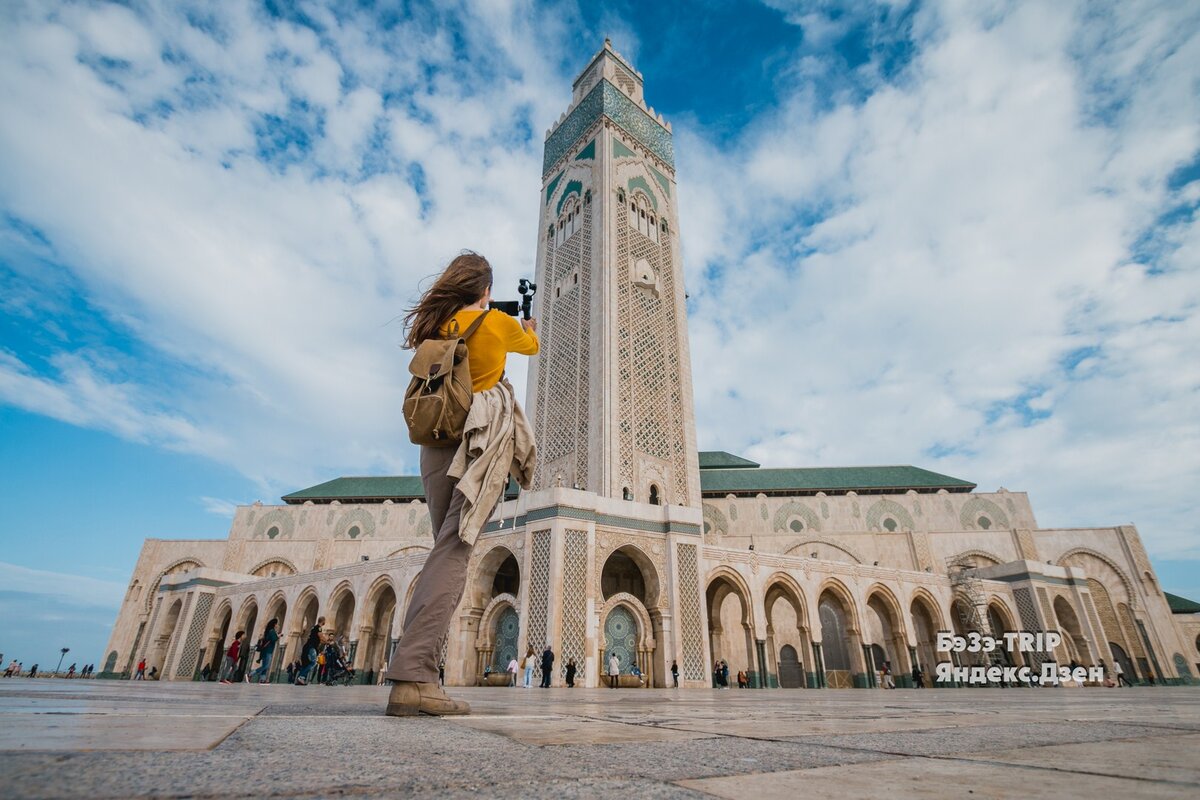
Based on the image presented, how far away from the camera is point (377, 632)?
48.8ft

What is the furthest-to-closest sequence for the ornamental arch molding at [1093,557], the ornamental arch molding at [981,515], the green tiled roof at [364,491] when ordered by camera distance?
1. the green tiled roof at [364,491]
2. the ornamental arch molding at [981,515]
3. the ornamental arch molding at [1093,557]

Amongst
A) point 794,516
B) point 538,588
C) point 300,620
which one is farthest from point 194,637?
point 794,516

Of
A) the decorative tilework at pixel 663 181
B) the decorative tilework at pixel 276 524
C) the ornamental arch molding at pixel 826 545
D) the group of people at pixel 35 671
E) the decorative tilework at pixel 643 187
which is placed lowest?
the group of people at pixel 35 671

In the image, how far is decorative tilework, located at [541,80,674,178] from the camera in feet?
57.3

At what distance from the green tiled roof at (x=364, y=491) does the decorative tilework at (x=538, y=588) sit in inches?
533

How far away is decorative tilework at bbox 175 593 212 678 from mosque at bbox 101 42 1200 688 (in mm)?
39

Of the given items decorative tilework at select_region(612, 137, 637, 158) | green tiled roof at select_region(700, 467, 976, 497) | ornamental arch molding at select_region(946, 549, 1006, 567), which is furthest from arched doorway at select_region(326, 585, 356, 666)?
ornamental arch molding at select_region(946, 549, 1006, 567)

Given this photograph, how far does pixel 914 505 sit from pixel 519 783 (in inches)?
961

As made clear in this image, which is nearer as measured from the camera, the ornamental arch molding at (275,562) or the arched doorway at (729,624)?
the arched doorway at (729,624)

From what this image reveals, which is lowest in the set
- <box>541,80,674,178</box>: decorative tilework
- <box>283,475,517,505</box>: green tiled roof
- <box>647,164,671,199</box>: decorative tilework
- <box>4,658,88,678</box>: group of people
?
<box>4,658,88,678</box>: group of people

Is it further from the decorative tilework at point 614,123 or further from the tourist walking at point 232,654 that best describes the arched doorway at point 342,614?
the decorative tilework at point 614,123

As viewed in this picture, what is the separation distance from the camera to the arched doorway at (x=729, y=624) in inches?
523

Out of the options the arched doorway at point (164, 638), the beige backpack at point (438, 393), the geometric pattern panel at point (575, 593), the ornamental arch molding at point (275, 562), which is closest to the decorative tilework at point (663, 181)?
the geometric pattern panel at point (575, 593)

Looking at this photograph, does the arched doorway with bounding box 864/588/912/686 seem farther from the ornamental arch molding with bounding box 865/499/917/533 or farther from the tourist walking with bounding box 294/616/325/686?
the tourist walking with bounding box 294/616/325/686
